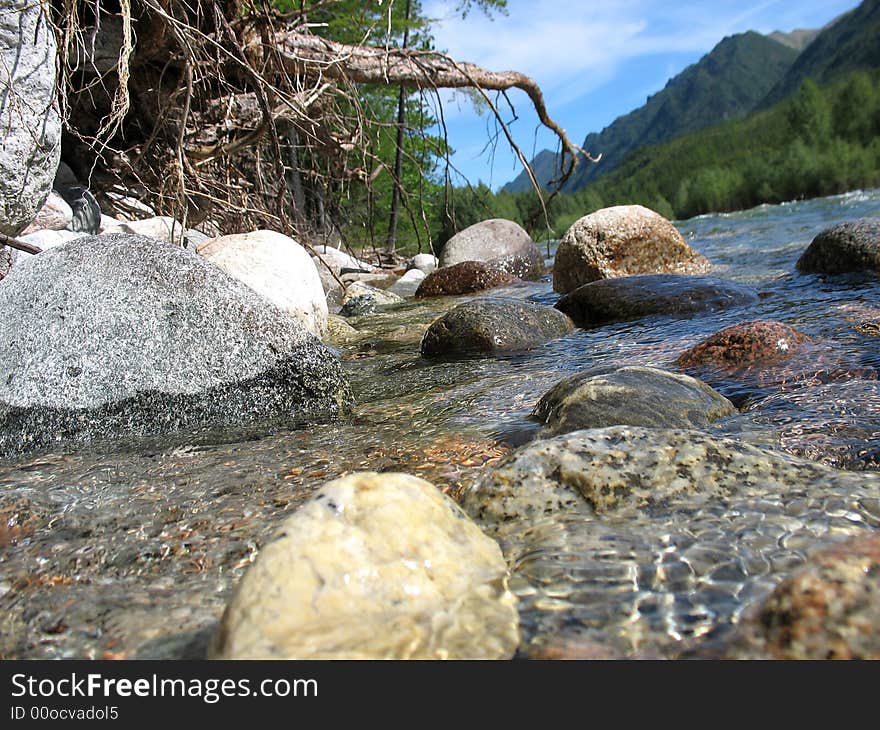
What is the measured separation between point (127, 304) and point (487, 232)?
33.0 ft

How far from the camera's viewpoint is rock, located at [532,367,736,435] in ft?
8.07

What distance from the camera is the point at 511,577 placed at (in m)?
1.41

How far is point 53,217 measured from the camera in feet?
17.3

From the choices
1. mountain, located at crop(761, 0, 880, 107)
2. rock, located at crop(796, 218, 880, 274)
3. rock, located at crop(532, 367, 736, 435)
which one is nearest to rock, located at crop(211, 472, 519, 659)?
rock, located at crop(532, 367, 736, 435)

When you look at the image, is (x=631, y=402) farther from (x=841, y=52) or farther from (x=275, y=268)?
(x=841, y=52)

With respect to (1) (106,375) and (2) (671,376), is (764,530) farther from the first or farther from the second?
(1) (106,375)

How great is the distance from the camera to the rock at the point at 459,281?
9.36m

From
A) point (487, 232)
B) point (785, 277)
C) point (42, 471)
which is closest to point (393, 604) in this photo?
point (42, 471)

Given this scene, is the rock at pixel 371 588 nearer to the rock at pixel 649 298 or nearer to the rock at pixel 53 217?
the rock at pixel 649 298

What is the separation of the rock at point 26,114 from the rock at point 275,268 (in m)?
1.16

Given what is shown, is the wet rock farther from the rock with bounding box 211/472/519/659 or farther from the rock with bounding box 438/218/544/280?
the rock with bounding box 211/472/519/659

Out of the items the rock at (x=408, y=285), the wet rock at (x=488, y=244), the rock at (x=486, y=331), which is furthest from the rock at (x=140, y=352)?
the wet rock at (x=488, y=244)

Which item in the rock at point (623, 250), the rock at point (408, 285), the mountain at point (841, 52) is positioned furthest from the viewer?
the mountain at point (841, 52)
